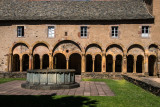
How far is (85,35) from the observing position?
19.3m

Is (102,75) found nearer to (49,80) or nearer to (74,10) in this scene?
(49,80)

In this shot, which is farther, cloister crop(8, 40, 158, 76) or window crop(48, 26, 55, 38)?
window crop(48, 26, 55, 38)

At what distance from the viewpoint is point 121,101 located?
742 cm

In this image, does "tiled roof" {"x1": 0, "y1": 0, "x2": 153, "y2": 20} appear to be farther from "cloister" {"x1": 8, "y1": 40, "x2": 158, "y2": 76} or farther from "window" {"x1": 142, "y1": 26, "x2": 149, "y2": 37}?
"cloister" {"x1": 8, "y1": 40, "x2": 158, "y2": 76}

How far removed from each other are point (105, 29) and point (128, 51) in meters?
3.56

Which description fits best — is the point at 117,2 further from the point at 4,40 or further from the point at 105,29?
the point at 4,40

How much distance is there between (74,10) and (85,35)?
357 centimetres

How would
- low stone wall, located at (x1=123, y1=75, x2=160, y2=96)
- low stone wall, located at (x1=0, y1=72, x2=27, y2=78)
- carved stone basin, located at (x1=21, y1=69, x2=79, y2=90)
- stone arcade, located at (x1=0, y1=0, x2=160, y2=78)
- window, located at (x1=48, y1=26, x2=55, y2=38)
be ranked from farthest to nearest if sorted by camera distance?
window, located at (x1=48, y1=26, x2=55, y2=38)
stone arcade, located at (x1=0, y1=0, x2=160, y2=78)
low stone wall, located at (x1=0, y1=72, x2=27, y2=78)
carved stone basin, located at (x1=21, y1=69, x2=79, y2=90)
low stone wall, located at (x1=123, y1=75, x2=160, y2=96)

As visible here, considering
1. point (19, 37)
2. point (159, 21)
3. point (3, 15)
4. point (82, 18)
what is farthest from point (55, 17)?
point (159, 21)

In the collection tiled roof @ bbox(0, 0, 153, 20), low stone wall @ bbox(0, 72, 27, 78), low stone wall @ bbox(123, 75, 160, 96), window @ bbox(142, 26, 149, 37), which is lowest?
low stone wall @ bbox(0, 72, 27, 78)

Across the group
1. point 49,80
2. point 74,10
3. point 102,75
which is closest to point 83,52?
point 102,75

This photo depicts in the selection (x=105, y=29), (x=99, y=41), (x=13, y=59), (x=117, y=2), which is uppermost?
(x=117, y=2)

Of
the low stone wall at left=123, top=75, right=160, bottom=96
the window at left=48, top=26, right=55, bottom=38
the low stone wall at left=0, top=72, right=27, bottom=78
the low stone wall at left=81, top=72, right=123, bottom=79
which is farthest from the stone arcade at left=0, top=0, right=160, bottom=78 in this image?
the low stone wall at left=123, top=75, right=160, bottom=96

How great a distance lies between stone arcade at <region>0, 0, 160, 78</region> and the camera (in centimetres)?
1831
